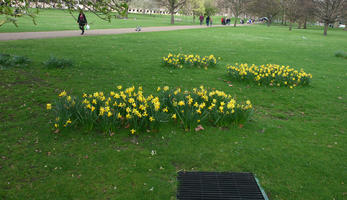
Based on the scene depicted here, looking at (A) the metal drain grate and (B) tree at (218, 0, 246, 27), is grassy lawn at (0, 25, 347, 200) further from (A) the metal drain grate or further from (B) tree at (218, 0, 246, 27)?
(B) tree at (218, 0, 246, 27)

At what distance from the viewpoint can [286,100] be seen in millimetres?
7453

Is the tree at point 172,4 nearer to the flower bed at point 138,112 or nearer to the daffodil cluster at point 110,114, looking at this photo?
the flower bed at point 138,112

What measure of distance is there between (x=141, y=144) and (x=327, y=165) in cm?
323

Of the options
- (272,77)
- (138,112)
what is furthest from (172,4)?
(138,112)

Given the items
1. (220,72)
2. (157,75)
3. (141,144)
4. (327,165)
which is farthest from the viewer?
(220,72)

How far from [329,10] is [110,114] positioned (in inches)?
1777

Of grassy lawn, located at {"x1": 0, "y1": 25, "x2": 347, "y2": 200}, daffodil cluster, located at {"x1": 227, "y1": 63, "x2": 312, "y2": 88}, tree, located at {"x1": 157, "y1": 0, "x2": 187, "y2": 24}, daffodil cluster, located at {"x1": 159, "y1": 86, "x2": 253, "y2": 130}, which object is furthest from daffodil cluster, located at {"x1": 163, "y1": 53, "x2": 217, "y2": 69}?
tree, located at {"x1": 157, "y1": 0, "x2": 187, "y2": 24}

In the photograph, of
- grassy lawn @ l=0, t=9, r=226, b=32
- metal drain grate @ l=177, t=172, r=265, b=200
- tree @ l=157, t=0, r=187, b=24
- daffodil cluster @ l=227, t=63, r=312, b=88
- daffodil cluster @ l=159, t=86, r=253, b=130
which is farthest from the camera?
tree @ l=157, t=0, r=187, b=24

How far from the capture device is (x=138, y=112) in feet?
15.6

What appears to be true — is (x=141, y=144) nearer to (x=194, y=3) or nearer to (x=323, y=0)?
(x=323, y=0)

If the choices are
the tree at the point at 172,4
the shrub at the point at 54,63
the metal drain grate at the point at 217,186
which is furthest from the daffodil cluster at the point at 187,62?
the tree at the point at 172,4

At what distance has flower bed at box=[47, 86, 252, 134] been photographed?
4.85 metres

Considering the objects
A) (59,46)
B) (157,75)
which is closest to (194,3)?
(59,46)

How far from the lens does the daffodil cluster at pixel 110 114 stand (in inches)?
189
